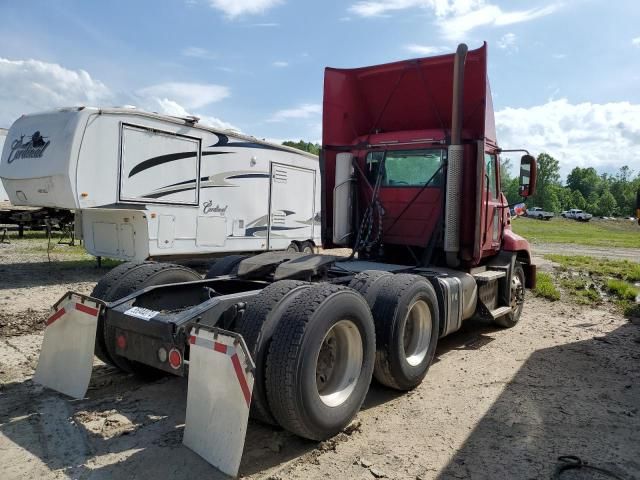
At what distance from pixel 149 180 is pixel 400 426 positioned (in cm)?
752

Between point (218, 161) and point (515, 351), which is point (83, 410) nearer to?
point (515, 351)

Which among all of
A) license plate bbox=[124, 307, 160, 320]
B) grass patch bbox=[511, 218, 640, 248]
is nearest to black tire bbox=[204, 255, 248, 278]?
license plate bbox=[124, 307, 160, 320]

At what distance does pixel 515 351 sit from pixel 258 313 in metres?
3.97

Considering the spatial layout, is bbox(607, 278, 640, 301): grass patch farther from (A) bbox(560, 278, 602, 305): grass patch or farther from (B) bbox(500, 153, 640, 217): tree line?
(B) bbox(500, 153, 640, 217): tree line

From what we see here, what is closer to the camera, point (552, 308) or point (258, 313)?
point (258, 313)

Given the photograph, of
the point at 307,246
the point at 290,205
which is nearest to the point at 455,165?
the point at 290,205

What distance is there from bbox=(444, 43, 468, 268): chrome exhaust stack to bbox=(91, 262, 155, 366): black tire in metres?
3.53

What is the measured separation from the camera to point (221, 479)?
9.96 ft

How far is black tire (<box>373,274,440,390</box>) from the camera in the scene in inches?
172

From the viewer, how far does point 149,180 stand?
979 centimetres

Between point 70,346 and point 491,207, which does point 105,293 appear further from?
point 491,207

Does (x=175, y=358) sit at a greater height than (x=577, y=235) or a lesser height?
greater

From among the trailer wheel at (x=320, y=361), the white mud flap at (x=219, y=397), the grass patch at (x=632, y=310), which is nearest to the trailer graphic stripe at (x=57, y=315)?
the white mud flap at (x=219, y=397)

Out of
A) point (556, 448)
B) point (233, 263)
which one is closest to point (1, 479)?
point (233, 263)
